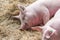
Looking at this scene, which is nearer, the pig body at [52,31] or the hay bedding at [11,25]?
the pig body at [52,31]

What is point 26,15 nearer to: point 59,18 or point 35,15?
point 35,15

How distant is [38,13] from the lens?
1.91 metres

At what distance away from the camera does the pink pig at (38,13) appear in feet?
6.22

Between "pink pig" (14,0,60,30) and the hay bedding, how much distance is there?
0.08 m

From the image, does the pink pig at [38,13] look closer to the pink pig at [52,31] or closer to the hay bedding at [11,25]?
the hay bedding at [11,25]

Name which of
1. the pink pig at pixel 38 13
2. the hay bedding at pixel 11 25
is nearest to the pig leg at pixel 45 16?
the pink pig at pixel 38 13

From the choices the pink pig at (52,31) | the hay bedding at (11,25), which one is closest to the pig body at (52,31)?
the pink pig at (52,31)

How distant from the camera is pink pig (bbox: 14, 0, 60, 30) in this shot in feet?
6.22

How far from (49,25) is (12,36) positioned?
16.0 inches

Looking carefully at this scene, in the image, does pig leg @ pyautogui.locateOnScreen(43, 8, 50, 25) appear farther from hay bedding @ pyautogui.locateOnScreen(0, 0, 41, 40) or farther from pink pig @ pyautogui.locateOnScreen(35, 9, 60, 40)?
pink pig @ pyautogui.locateOnScreen(35, 9, 60, 40)

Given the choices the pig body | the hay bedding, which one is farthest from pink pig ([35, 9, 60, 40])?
the hay bedding

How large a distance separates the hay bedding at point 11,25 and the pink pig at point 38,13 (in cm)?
8

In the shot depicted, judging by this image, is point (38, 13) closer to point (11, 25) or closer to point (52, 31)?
point (11, 25)

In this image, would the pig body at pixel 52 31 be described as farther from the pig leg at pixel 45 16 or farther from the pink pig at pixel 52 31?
the pig leg at pixel 45 16
